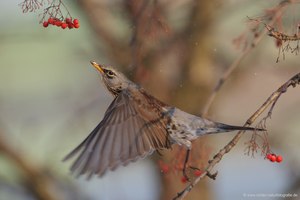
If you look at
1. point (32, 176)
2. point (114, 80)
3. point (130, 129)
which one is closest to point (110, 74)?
point (114, 80)

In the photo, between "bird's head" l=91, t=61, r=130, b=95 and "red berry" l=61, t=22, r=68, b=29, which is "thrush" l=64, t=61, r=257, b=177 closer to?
"bird's head" l=91, t=61, r=130, b=95

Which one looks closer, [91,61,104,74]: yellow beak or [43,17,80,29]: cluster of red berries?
[43,17,80,29]: cluster of red berries

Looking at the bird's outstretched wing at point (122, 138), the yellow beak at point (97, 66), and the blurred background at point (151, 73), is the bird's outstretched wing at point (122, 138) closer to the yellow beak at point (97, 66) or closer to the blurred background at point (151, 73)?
the yellow beak at point (97, 66)

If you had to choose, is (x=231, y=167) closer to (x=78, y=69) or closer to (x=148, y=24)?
(x=78, y=69)

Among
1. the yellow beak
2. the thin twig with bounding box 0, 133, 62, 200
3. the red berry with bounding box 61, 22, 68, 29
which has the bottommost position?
the thin twig with bounding box 0, 133, 62, 200

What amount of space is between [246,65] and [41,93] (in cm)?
348

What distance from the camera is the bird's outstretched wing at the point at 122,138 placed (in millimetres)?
2762

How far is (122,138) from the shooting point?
9.88ft

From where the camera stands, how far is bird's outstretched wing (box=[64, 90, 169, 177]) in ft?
9.06

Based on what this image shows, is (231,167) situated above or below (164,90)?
above

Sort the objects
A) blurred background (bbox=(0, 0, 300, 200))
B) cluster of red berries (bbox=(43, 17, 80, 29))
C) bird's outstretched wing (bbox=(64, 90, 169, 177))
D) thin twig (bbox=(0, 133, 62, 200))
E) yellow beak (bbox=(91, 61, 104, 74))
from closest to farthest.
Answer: bird's outstretched wing (bbox=(64, 90, 169, 177)), cluster of red berries (bbox=(43, 17, 80, 29)), yellow beak (bbox=(91, 61, 104, 74)), blurred background (bbox=(0, 0, 300, 200)), thin twig (bbox=(0, 133, 62, 200))

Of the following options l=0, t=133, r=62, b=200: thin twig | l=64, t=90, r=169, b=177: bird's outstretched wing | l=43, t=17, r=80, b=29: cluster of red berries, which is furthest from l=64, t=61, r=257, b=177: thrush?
l=0, t=133, r=62, b=200: thin twig

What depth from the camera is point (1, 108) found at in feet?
20.8

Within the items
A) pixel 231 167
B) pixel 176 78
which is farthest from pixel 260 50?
pixel 231 167
